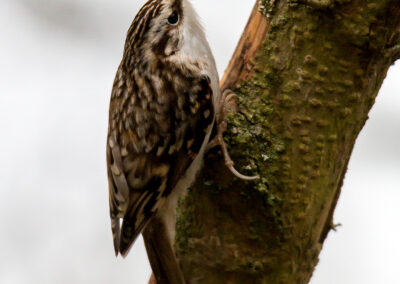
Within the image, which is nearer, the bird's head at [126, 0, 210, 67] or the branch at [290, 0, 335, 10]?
the branch at [290, 0, 335, 10]

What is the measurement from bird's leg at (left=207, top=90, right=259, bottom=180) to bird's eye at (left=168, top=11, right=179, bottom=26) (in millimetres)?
320

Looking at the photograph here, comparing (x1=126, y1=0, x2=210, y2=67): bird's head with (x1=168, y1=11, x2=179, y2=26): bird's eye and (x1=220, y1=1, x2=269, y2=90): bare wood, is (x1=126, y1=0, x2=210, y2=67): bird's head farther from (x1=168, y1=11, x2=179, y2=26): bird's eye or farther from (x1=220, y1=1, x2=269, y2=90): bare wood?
(x1=220, y1=1, x2=269, y2=90): bare wood

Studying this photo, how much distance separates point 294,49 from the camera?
5.41 feet

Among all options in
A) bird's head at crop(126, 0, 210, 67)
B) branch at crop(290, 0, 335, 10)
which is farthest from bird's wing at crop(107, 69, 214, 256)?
branch at crop(290, 0, 335, 10)

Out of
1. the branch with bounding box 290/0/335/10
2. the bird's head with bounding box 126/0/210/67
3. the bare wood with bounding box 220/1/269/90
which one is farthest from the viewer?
the bird's head with bounding box 126/0/210/67

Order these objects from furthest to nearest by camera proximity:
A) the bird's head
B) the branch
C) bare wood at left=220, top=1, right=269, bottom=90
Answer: the bird's head → bare wood at left=220, top=1, right=269, bottom=90 → the branch

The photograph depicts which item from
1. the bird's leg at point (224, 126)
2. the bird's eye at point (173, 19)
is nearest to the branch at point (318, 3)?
the bird's leg at point (224, 126)

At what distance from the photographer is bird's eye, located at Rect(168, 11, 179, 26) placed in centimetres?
189

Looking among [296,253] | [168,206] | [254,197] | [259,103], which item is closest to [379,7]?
[259,103]

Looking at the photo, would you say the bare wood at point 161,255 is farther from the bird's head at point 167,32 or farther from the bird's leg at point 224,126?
the bird's head at point 167,32

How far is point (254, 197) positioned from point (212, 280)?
0.91ft

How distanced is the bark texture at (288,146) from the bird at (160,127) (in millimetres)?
97

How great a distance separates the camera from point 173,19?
1.90m

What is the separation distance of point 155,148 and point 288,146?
0.43m
